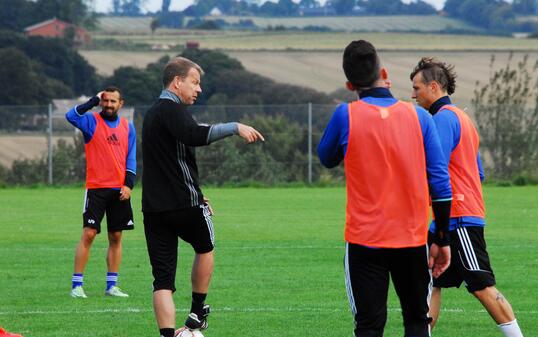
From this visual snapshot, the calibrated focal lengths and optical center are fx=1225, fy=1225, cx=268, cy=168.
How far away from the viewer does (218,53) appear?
268ft

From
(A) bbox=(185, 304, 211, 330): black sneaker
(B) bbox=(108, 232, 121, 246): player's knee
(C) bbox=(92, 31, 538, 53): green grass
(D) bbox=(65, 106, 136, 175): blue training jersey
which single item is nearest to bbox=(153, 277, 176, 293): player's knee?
(A) bbox=(185, 304, 211, 330): black sneaker

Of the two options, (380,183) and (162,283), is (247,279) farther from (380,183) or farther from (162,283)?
(380,183)

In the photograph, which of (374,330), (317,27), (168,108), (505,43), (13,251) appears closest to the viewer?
(374,330)

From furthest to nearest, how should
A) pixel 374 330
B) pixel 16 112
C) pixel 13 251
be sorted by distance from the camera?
pixel 16 112, pixel 13 251, pixel 374 330

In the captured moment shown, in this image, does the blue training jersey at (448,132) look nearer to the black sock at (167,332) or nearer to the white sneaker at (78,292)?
the black sock at (167,332)

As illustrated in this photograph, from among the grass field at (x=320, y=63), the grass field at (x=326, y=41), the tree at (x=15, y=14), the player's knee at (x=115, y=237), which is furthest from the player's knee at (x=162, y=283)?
the tree at (x=15, y=14)

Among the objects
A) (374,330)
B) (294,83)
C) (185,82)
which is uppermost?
(185,82)

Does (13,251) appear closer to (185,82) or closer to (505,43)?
(185,82)

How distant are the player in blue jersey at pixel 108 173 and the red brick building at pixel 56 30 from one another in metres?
93.2

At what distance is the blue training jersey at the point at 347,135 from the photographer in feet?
23.2

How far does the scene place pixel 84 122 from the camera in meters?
12.8

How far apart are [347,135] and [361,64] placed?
0.42m

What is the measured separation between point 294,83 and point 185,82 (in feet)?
231

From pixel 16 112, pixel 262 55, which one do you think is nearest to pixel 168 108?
pixel 16 112
